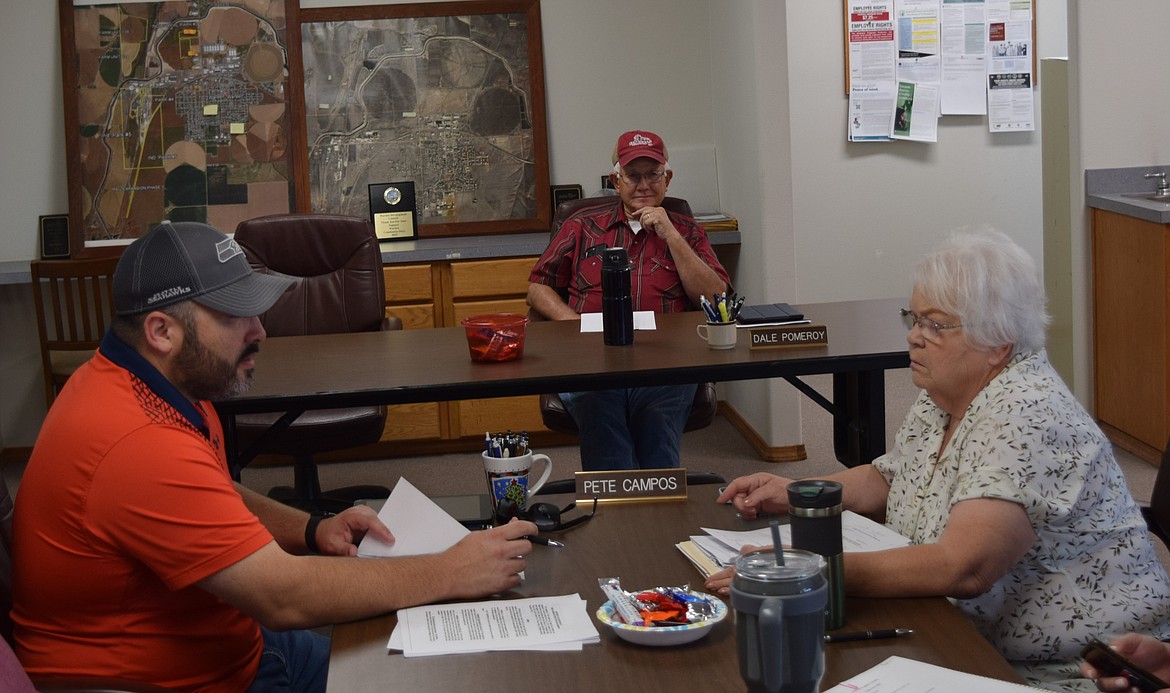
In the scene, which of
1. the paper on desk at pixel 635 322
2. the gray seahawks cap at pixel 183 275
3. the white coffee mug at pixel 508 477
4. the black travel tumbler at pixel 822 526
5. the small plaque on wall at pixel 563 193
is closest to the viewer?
the black travel tumbler at pixel 822 526

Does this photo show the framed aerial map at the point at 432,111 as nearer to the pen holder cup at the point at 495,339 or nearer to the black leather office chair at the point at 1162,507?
the pen holder cup at the point at 495,339

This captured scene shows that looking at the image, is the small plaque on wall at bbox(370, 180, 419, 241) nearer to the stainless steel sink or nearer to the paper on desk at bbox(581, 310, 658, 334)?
the paper on desk at bbox(581, 310, 658, 334)

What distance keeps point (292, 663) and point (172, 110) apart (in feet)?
12.8

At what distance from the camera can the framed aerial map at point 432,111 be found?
5363 mm

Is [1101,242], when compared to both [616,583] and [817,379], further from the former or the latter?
[616,583]

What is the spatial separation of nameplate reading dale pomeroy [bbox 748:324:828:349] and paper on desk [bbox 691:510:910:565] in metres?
Result: 1.09

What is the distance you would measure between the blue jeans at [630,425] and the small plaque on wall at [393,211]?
198 cm

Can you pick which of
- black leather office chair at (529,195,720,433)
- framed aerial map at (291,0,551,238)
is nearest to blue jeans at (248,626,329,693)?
black leather office chair at (529,195,720,433)

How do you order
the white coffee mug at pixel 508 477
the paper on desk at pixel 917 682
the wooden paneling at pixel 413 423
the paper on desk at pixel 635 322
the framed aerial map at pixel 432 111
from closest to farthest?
the paper on desk at pixel 917 682
the white coffee mug at pixel 508 477
the paper on desk at pixel 635 322
the wooden paneling at pixel 413 423
the framed aerial map at pixel 432 111

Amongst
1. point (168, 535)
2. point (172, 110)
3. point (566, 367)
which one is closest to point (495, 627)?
point (168, 535)

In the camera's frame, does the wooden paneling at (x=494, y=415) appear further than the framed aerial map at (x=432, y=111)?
No

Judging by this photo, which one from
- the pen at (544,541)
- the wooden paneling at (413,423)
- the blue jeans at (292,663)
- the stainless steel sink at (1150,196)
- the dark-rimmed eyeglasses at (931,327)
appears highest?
the stainless steel sink at (1150,196)

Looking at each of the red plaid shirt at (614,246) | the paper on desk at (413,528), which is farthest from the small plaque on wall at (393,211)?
the paper on desk at (413,528)

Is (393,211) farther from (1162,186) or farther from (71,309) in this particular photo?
(1162,186)
